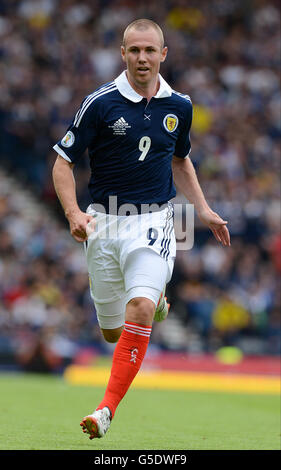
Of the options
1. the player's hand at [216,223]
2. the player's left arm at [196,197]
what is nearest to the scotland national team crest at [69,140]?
the player's left arm at [196,197]

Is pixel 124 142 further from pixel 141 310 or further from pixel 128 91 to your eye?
pixel 141 310

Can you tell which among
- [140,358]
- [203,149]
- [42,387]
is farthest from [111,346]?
[140,358]

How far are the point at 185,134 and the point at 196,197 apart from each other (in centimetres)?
49

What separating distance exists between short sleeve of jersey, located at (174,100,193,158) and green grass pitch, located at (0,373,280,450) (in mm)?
2167

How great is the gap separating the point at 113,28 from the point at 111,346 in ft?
29.5

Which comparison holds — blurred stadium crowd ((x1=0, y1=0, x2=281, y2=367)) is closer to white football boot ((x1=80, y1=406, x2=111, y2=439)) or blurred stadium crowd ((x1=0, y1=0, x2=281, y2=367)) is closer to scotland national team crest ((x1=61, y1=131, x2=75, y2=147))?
scotland national team crest ((x1=61, y1=131, x2=75, y2=147))

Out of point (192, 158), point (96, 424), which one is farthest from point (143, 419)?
point (192, 158)

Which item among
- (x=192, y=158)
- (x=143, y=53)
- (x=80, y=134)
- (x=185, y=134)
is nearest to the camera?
(x=143, y=53)

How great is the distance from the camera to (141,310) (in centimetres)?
577

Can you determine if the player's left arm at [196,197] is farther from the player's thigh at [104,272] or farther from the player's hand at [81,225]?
the player's hand at [81,225]

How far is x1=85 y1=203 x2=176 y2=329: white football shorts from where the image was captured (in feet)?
19.4

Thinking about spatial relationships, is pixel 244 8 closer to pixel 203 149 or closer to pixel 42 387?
pixel 203 149

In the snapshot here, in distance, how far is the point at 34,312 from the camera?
16.3 meters
